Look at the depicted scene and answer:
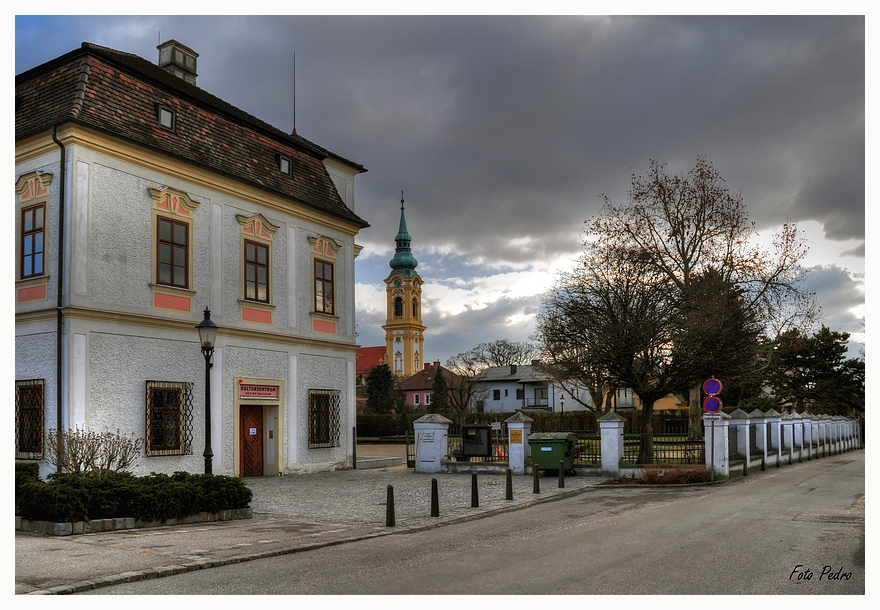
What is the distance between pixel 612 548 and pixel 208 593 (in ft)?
16.0

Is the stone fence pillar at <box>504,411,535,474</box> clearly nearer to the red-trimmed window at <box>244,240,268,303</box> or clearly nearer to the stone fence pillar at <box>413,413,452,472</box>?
the stone fence pillar at <box>413,413,452,472</box>

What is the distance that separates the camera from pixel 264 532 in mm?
12547

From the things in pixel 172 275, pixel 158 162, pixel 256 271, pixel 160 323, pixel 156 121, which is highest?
pixel 156 121

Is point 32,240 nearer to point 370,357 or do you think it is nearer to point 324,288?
point 324,288

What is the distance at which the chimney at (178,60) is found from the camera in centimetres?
2736

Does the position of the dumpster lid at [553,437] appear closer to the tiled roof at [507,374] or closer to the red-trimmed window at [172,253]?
the red-trimmed window at [172,253]

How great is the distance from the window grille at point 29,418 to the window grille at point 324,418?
8.47m

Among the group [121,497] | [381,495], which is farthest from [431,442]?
[121,497]

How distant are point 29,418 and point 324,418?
30.5ft

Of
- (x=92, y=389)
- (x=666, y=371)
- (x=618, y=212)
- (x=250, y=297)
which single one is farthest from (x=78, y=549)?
(x=618, y=212)

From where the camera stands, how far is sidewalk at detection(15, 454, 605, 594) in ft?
30.7

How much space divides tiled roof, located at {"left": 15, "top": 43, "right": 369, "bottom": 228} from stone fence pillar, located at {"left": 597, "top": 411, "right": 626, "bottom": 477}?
10.6 meters

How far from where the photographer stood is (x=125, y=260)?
19484mm
